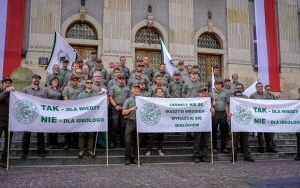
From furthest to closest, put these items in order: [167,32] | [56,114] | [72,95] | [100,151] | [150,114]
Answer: [167,32] < [72,95] < [100,151] < [150,114] < [56,114]

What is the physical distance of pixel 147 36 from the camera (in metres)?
17.3

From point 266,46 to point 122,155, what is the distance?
35.1ft

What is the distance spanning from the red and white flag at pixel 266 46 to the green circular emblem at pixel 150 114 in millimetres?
9198

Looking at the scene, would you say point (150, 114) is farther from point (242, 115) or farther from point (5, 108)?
point (5, 108)

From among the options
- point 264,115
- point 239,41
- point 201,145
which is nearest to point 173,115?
point 201,145

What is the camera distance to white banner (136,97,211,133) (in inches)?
387

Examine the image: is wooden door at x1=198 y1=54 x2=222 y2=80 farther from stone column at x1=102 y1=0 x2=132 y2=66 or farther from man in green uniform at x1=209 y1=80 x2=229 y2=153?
man in green uniform at x1=209 y1=80 x2=229 y2=153

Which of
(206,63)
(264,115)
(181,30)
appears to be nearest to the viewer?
(264,115)

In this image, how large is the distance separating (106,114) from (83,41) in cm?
721

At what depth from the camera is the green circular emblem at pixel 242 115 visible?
1050 centimetres

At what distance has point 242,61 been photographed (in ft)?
59.5

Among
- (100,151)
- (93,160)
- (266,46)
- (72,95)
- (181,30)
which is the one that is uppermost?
(181,30)

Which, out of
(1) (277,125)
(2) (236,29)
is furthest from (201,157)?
(2) (236,29)

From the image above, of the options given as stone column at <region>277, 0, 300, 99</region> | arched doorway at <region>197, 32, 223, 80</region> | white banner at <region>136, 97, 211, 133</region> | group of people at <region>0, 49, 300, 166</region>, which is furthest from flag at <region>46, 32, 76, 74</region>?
stone column at <region>277, 0, 300, 99</region>
